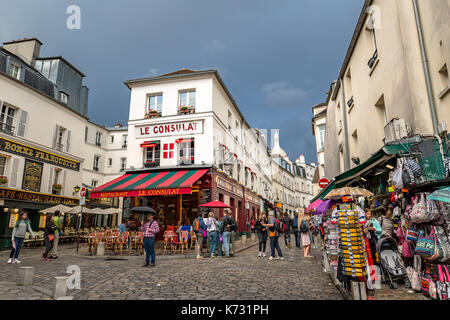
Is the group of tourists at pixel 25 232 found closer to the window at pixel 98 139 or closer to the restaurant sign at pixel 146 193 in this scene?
the restaurant sign at pixel 146 193

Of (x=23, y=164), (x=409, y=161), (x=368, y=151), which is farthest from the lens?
(x=23, y=164)

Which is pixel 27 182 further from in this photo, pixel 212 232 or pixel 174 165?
pixel 212 232

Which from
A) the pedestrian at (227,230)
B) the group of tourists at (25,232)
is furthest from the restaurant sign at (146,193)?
the group of tourists at (25,232)

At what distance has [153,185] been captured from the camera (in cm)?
1336

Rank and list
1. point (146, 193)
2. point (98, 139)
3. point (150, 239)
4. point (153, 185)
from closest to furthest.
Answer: point (150, 239), point (146, 193), point (153, 185), point (98, 139)

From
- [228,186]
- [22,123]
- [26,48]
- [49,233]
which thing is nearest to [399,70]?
[49,233]

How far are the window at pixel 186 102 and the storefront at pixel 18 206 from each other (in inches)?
370

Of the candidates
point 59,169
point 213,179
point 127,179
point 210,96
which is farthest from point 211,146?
point 59,169

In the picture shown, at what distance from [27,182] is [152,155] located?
6.79 m
